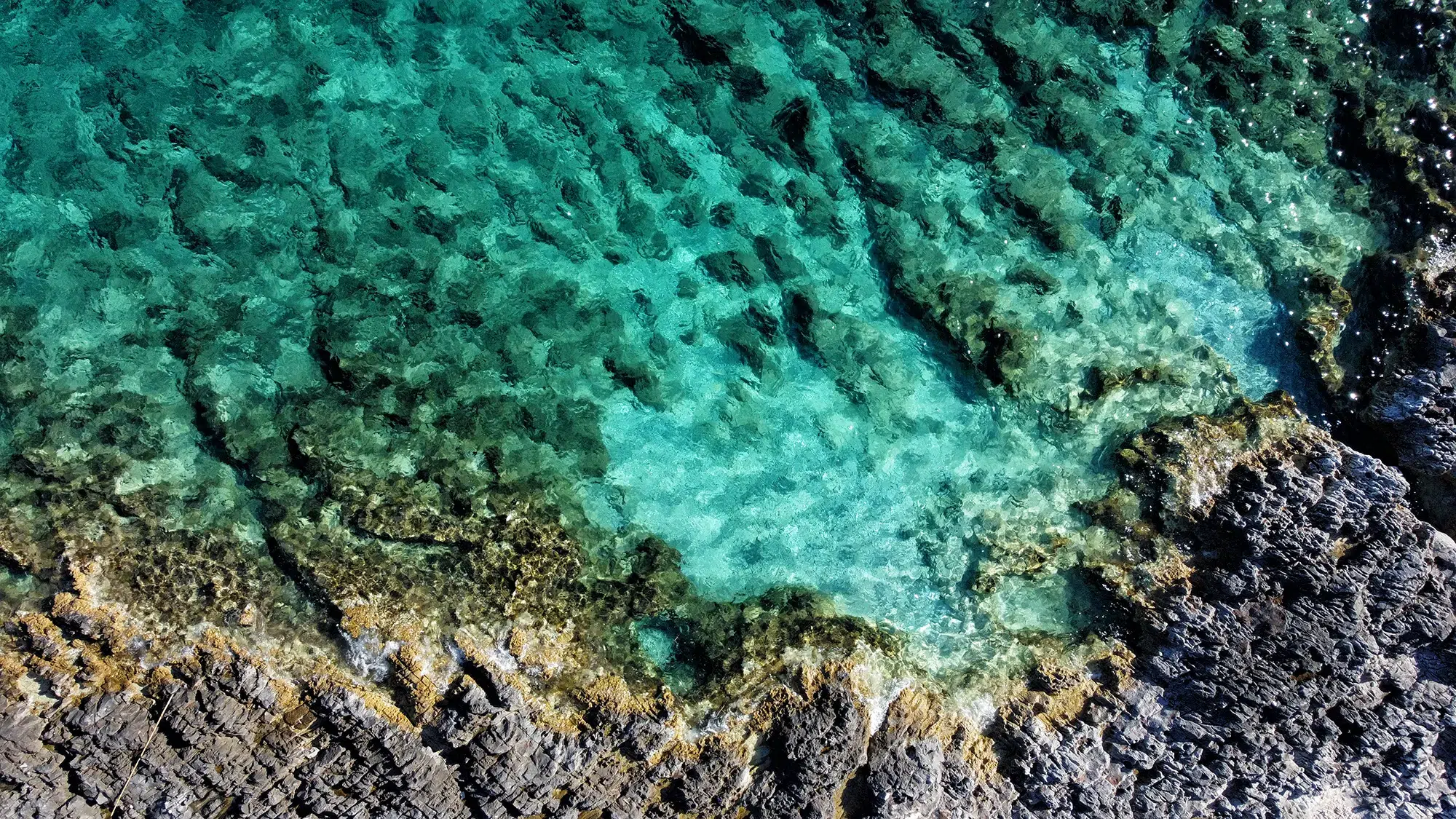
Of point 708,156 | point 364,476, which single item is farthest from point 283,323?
point 708,156

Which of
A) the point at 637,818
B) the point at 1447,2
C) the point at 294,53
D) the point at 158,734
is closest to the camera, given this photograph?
the point at 158,734

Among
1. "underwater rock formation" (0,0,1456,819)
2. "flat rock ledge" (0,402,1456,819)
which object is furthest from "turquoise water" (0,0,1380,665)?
"flat rock ledge" (0,402,1456,819)

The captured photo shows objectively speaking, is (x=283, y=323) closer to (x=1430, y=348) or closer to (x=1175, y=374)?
(x=1175, y=374)

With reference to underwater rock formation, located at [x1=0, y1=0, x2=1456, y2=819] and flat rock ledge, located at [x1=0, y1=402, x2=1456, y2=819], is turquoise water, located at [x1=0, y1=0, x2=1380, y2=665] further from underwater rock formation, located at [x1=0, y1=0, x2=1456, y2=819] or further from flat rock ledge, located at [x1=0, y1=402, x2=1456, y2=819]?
flat rock ledge, located at [x1=0, y1=402, x2=1456, y2=819]

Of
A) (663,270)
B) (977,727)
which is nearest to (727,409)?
(663,270)

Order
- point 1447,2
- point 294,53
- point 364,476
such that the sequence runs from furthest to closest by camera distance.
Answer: point 1447,2
point 294,53
point 364,476

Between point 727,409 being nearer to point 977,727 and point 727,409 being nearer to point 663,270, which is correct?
point 663,270

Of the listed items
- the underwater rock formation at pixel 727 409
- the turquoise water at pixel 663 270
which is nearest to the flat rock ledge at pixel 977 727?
the underwater rock formation at pixel 727 409
